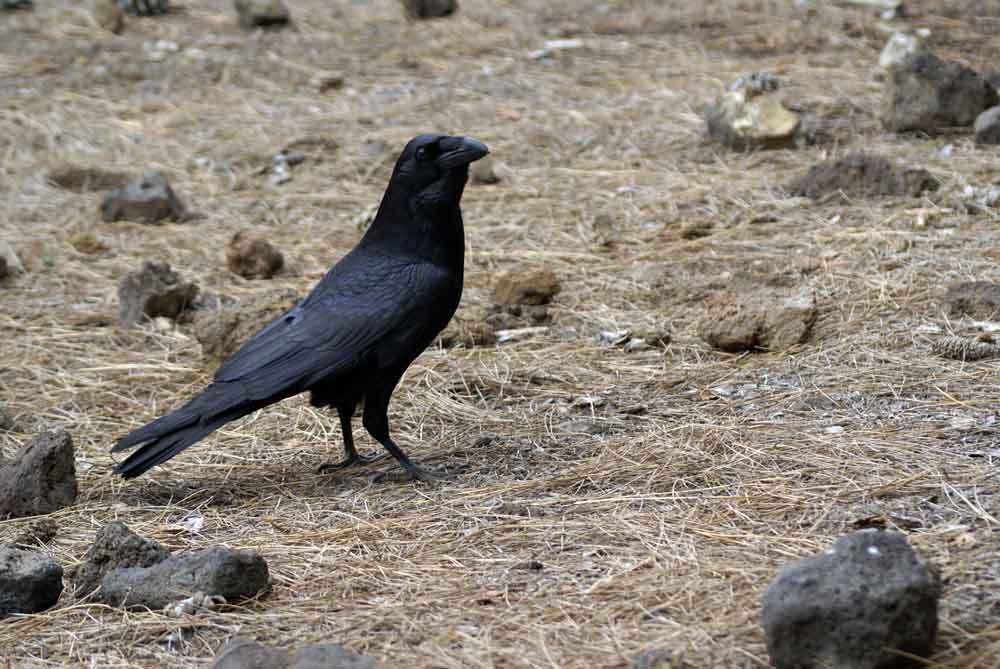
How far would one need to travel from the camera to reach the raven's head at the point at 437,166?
14.4 feet

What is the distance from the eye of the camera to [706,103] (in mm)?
8820

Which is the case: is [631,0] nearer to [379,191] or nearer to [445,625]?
[379,191]

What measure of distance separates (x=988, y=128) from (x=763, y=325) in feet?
10.3

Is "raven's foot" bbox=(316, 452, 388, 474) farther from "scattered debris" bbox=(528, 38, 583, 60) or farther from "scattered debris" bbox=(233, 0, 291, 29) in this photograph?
"scattered debris" bbox=(233, 0, 291, 29)

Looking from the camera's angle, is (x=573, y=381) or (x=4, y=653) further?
(x=573, y=381)

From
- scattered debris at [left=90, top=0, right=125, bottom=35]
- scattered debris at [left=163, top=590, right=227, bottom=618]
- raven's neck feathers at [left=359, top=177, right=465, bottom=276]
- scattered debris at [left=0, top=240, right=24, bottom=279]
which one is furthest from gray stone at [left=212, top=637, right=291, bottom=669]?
scattered debris at [left=90, top=0, right=125, bottom=35]

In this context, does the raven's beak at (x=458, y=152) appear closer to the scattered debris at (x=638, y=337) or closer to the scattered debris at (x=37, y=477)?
the scattered debris at (x=638, y=337)

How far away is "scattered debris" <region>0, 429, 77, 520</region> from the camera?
404 cm

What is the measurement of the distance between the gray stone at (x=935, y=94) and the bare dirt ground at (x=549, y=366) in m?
0.16

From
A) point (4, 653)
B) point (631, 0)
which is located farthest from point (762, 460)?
point (631, 0)

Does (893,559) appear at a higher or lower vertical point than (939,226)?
higher

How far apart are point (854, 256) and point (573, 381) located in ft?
5.70

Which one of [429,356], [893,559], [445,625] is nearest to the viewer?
[893,559]

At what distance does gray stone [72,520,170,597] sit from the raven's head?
159 centimetres
